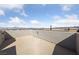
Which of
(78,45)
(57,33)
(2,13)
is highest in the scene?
(2,13)

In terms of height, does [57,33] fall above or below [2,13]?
below

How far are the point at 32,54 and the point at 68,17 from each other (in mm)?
898

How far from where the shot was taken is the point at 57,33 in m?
2.76

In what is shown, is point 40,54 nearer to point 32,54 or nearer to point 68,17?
point 32,54

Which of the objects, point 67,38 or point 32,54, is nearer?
point 32,54

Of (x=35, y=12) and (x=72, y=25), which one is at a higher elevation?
(x=35, y=12)

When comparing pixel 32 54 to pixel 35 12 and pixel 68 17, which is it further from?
pixel 68 17

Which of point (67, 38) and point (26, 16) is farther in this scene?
point (67, 38)

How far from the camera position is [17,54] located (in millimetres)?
2484
